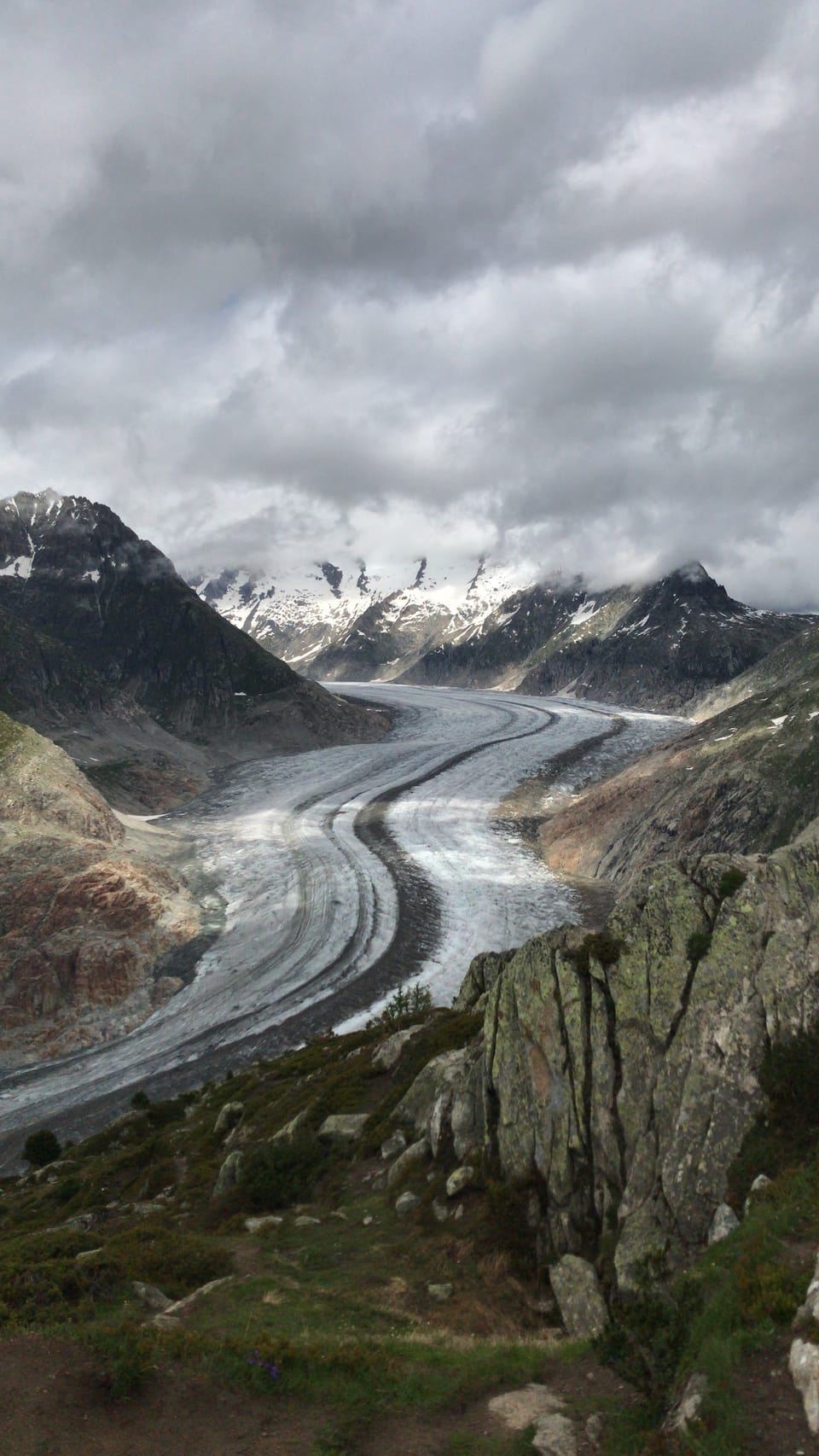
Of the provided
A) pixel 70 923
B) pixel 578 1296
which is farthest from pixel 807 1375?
pixel 70 923

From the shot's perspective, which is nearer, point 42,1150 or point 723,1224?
point 723,1224

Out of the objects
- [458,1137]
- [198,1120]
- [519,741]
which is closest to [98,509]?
[519,741]

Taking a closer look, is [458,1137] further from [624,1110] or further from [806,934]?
[806,934]

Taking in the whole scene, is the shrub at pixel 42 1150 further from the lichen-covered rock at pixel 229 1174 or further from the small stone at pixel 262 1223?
the small stone at pixel 262 1223

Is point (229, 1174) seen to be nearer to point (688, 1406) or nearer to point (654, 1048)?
point (654, 1048)

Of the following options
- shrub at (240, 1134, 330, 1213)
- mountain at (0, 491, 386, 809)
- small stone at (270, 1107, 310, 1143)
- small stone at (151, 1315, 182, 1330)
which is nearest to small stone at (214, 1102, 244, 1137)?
small stone at (270, 1107, 310, 1143)
